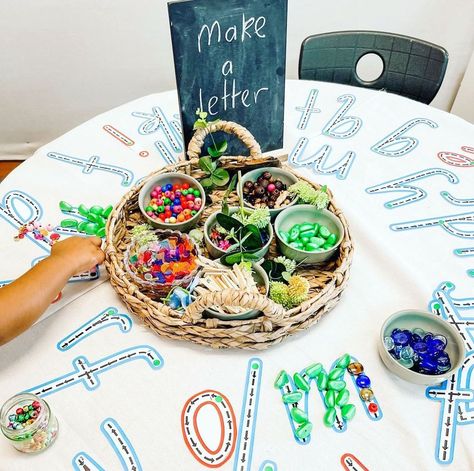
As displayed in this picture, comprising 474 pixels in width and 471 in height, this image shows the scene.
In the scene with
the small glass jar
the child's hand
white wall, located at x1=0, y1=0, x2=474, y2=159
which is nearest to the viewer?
the small glass jar

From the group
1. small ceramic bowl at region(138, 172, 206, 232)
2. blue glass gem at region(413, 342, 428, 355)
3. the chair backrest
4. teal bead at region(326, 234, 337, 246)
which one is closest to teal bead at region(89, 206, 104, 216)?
small ceramic bowl at region(138, 172, 206, 232)

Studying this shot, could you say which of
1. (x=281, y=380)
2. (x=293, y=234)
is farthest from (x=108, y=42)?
(x=281, y=380)

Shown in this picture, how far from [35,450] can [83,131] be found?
2.90 ft

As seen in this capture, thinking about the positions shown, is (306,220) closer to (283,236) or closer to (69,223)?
(283,236)

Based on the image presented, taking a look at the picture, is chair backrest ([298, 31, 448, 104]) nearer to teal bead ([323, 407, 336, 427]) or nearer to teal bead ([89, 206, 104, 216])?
teal bead ([89, 206, 104, 216])

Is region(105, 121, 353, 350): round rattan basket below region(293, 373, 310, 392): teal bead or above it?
above

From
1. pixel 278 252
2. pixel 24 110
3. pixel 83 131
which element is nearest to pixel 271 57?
pixel 278 252

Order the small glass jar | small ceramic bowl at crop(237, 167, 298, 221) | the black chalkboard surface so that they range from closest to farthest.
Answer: the small glass jar, the black chalkboard surface, small ceramic bowl at crop(237, 167, 298, 221)

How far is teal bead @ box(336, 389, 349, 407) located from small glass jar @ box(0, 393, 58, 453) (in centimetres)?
45

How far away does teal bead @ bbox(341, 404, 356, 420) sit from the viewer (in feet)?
2.52

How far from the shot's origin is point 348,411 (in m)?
0.77

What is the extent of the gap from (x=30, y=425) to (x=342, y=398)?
48 cm

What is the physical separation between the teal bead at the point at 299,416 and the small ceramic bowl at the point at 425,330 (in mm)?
176

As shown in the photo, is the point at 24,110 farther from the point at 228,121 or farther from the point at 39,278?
the point at 39,278
